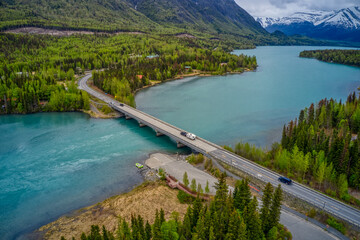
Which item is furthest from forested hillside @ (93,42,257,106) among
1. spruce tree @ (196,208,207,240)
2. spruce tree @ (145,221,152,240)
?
spruce tree @ (196,208,207,240)

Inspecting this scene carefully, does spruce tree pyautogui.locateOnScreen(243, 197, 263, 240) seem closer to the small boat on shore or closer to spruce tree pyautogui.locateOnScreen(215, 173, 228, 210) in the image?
spruce tree pyautogui.locateOnScreen(215, 173, 228, 210)

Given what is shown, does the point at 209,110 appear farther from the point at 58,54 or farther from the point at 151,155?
the point at 58,54

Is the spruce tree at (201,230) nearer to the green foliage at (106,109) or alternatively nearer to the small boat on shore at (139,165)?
the small boat on shore at (139,165)

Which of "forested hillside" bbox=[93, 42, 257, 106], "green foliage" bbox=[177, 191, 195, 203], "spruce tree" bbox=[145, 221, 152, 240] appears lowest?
"green foliage" bbox=[177, 191, 195, 203]

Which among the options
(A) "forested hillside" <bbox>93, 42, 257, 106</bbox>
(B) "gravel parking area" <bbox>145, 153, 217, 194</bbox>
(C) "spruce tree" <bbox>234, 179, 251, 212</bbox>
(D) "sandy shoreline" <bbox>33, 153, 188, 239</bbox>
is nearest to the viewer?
(C) "spruce tree" <bbox>234, 179, 251, 212</bbox>

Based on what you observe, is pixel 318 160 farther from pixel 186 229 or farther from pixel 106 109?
pixel 106 109

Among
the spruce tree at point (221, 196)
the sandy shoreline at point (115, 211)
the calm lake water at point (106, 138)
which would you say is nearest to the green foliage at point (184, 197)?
the sandy shoreline at point (115, 211)


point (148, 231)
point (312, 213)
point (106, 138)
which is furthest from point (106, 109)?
point (312, 213)
